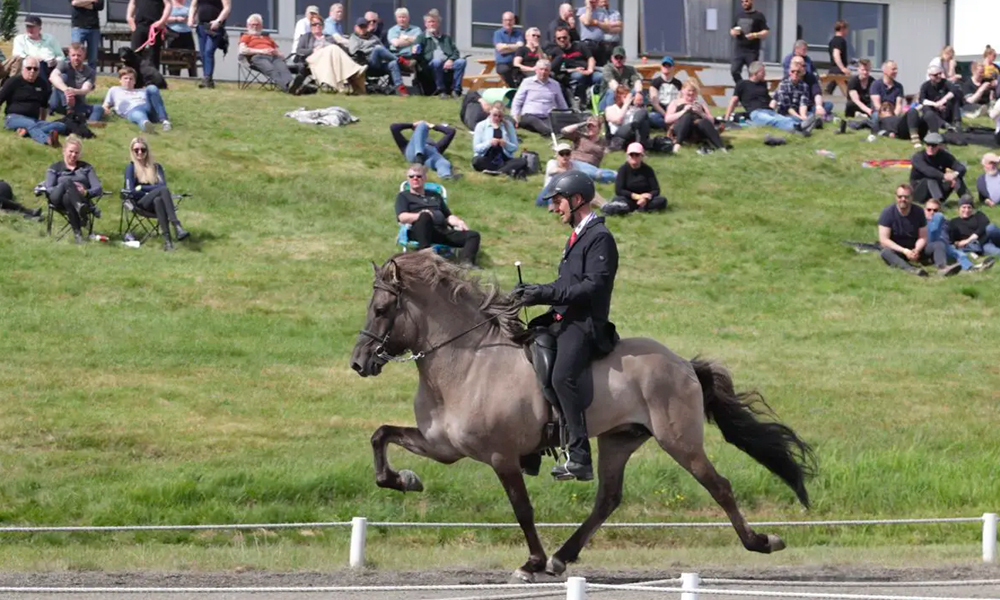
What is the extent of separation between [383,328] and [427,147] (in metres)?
14.5

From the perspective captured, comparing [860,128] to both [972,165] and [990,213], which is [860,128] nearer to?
[972,165]

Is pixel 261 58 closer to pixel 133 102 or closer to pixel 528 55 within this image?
pixel 528 55

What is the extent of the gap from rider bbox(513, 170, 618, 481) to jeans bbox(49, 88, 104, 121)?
15.1m

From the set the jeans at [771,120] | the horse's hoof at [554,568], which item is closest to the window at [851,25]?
the jeans at [771,120]

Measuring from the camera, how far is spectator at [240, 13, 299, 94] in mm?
30172

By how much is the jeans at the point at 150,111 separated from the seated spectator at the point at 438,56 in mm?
6748

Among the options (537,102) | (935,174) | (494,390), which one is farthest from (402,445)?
(537,102)

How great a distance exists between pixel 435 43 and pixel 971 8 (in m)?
17.1

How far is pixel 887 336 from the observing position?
20516mm

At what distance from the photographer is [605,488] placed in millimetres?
11250

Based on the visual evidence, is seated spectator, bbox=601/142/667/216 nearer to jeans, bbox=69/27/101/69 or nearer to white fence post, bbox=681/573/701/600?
jeans, bbox=69/27/101/69

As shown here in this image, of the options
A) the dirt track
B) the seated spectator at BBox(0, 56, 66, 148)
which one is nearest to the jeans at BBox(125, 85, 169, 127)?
the seated spectator at BBox(0, 56, 66, 148)

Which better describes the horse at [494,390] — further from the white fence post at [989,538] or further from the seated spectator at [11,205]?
the seated spectator at [11,205]

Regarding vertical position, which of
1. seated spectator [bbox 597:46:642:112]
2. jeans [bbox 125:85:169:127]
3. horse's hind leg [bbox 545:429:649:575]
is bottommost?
horse's hind leg [bbox 545:429:649:575]
